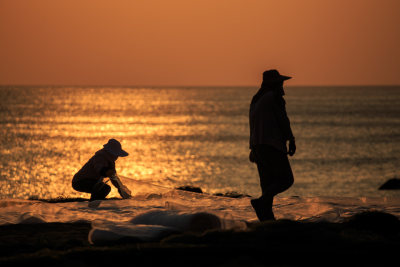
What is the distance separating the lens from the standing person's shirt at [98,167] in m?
12.6

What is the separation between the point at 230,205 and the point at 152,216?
10.6ft

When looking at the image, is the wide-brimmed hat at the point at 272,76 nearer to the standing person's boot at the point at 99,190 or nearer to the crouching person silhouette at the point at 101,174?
the crouching person silhouette at the point at 101,174

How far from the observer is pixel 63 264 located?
7379mm

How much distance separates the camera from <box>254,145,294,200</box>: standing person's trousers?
988 cm

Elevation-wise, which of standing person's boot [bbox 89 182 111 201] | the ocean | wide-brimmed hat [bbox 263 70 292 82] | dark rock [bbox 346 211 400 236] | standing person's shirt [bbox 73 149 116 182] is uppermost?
wide-brimmed hat [bbox 263 70 292 82]

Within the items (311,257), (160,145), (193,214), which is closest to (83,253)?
(193,214)

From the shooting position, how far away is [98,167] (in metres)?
12.6

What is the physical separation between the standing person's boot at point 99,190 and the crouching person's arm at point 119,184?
0.23 metres

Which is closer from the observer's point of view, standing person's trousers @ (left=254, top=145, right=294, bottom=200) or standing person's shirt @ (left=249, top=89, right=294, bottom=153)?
standing person's trousers @ (left=254, top=145, right=294, bottom=200)

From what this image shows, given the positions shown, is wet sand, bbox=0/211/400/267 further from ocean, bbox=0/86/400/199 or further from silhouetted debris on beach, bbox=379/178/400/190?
silhouetted debris on beach, bbox=379/178/400/190

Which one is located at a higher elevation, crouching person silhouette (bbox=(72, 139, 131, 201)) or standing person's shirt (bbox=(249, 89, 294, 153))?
standing person's shirt (bbox=(249, 89, 294, 153))

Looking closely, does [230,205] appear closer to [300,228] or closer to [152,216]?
[152,216]

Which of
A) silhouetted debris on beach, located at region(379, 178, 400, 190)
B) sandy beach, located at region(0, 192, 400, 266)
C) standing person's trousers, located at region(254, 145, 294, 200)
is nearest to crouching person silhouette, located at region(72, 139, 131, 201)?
sandy beach, located at region(0, 192, 400, 266)

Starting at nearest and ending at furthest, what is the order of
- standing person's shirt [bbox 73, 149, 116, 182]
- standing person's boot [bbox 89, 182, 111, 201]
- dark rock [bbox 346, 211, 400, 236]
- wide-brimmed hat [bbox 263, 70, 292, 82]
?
dark rock [bbox 346, 211, 400, 236]
wide-brimmed hat [bbox 263, 70, 292, 82]
standing person's shirt [bbox 73, 149, 116, 182]
standing person's boot [bbox 89, 182, 111, 201]
